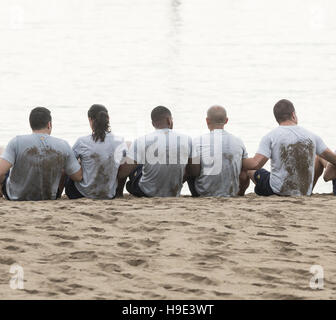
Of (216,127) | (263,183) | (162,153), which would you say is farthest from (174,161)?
(263,183)

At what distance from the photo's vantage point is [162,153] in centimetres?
845

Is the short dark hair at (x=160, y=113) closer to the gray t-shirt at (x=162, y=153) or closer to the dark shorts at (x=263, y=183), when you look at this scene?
the gray t-shirt at (x=162, y=153)

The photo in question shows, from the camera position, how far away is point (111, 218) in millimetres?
7285

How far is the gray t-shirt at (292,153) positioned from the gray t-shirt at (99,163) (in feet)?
5.00

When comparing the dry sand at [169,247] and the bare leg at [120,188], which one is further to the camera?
the bare leg at [120,188]

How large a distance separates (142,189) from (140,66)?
34397 mm

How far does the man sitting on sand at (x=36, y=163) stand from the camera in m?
8.02

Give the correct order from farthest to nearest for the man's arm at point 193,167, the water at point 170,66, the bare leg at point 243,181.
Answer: the water at point 170,66, the bare leg at point 243,181, the man's arm at point 193,167

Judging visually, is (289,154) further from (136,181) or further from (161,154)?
(136,181)

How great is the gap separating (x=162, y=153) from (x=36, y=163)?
1308mm

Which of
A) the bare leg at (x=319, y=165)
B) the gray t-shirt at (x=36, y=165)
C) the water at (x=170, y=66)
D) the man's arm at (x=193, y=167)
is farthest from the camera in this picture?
the water at (x=170, y=66)

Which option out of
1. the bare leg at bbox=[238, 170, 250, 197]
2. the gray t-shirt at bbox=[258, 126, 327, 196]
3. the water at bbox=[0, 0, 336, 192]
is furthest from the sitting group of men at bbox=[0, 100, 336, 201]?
the water at bbox=[0, 0, 336, 192]

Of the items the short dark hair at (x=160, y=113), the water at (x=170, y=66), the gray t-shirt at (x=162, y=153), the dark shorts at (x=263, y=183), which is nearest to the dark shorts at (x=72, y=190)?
the gray t-shirt at (x=162, y=153)
